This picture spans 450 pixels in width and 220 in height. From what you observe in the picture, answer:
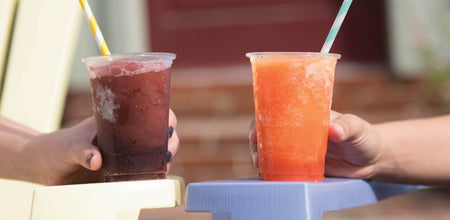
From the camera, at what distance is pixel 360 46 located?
4.65m

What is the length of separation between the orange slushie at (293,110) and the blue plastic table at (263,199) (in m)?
0.08

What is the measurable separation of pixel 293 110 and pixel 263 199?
0.66ft

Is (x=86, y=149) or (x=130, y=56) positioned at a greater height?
(x=130, y=56)

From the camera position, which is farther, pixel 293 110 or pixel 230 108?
pixel 230 108

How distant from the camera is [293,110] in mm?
1175

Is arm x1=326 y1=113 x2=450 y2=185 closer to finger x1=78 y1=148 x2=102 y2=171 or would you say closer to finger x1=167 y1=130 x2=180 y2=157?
finger x1=167 y1=130 x2=180 y2=157

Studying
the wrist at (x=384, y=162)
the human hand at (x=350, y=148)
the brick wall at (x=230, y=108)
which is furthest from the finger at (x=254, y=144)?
the brick wall at (x=230, y=108)

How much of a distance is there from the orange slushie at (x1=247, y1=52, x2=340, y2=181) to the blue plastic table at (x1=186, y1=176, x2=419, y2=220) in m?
0.08

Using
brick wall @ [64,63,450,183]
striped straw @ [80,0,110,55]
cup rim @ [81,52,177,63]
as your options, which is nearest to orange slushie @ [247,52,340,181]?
cup rim @ [81,52,177,63]

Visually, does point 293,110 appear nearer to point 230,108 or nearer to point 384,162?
point 384,162

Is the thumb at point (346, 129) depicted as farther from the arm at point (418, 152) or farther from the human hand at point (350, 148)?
the arm at point (418, 152)

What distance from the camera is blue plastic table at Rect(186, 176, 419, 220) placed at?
1.04m

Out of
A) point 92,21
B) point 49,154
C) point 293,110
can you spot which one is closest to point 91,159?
point 49,154

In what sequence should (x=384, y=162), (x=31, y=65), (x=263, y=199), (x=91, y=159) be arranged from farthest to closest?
(x=31, y=65) → (x=384, y=162) → (x=91, y=159) → (x=263, y=199)
